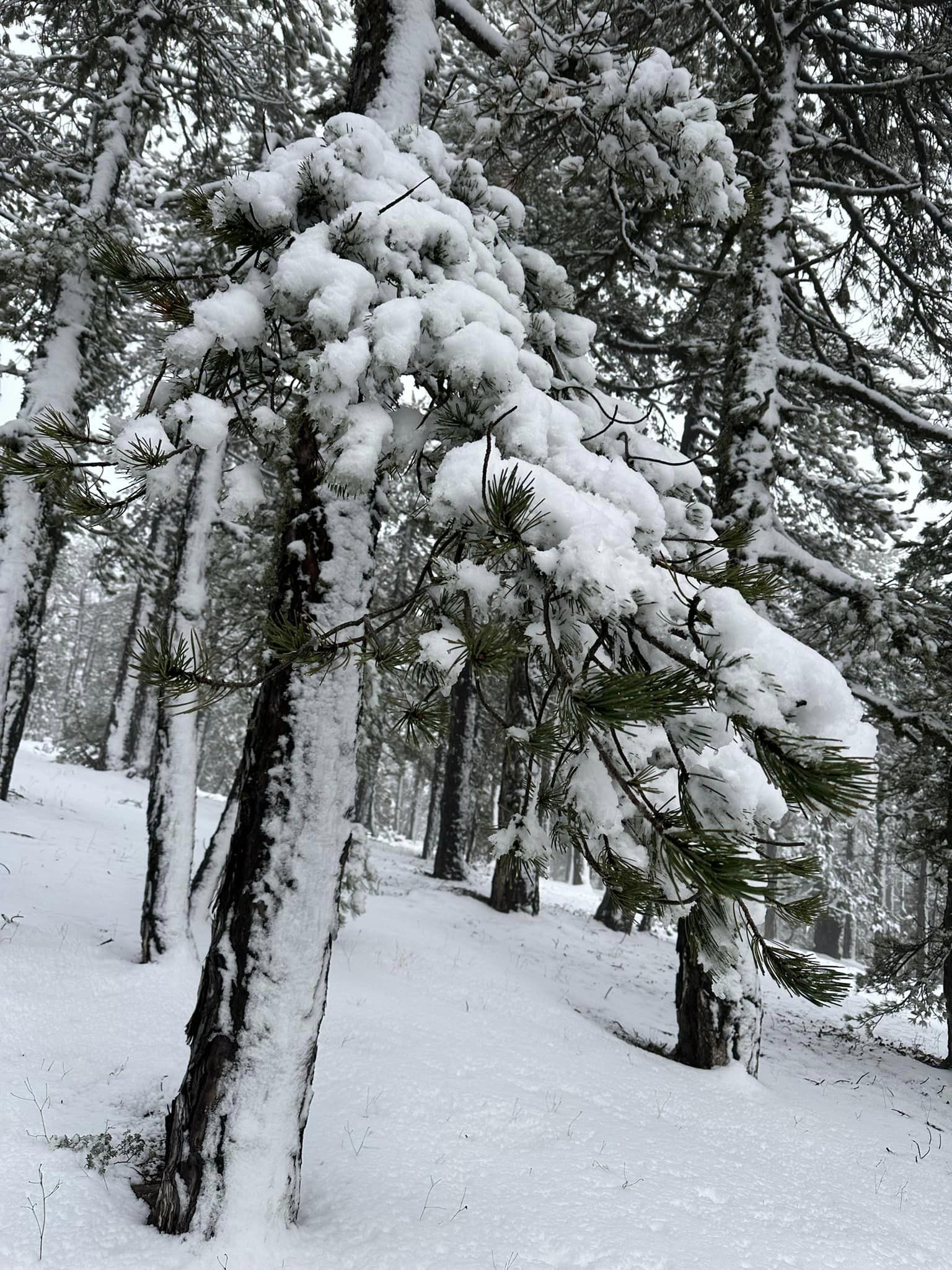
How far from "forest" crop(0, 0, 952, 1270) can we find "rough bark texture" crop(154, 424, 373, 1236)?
0.02 meters

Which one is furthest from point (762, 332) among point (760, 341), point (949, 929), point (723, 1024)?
point (949, 929)

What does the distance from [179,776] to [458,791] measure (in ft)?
24.1

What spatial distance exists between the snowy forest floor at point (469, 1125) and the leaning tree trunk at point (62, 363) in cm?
266

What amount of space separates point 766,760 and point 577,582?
1.82 ft

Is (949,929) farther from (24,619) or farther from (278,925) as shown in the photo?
(24,619)

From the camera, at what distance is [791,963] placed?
1507 millimetres

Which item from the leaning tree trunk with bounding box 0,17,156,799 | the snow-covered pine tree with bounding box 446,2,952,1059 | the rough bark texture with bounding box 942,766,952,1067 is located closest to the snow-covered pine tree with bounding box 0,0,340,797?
the leaning tree trunk with bounding box 0,17,156,799

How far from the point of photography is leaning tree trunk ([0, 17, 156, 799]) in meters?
6.70

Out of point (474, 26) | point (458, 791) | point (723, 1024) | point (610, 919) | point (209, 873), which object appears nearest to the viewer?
point (474, 26)

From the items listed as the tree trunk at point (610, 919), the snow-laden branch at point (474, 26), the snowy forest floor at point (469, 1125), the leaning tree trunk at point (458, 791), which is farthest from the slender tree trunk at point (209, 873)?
the tree trunk at point (610, 919)

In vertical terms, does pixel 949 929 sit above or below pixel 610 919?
above

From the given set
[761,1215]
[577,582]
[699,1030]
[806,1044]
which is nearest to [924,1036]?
[806,1044]

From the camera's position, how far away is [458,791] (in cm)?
1257

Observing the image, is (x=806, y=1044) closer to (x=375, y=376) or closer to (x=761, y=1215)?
(x=761, y=1215)
